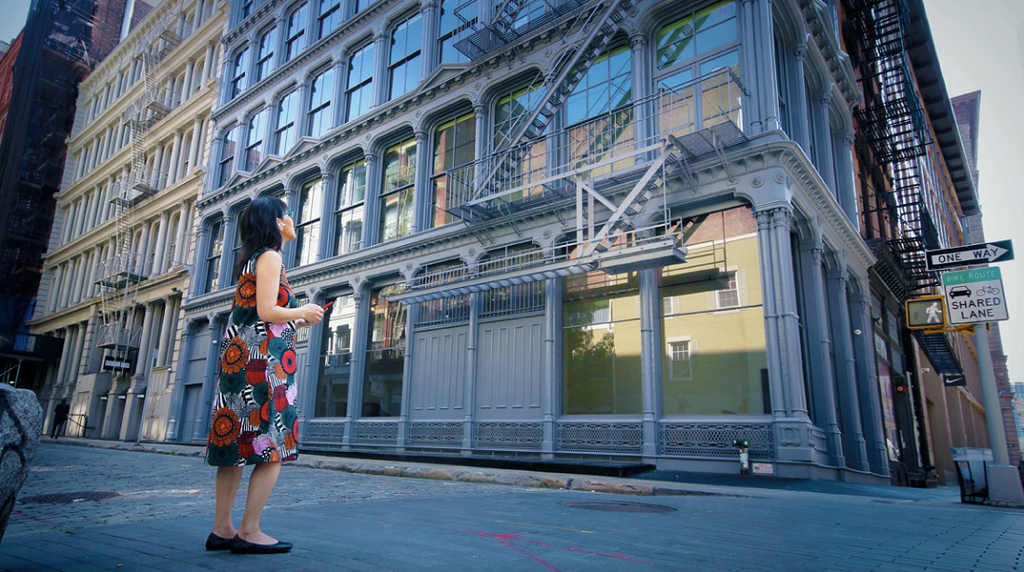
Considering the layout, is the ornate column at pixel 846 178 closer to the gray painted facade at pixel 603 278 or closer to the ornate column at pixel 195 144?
the gray painted facade at pixel 603 278

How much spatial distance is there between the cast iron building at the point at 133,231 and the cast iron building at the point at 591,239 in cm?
1040

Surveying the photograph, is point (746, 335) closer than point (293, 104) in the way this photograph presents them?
Yes

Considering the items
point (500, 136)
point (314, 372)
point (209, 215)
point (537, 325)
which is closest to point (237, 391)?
point (537, 325)

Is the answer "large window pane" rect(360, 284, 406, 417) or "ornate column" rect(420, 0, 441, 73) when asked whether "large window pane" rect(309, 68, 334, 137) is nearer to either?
"ornate column" rect(420, 0, 441, 73)

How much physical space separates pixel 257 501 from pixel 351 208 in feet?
62.7

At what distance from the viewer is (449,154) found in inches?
749

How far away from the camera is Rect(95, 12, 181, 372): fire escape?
3050 cm

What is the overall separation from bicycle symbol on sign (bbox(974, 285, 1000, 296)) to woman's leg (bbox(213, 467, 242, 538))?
9.23m

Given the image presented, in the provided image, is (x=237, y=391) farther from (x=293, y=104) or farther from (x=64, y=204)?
(x=64, y=204)

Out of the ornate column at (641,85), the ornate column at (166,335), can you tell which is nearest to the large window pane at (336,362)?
the ornate column at (641,85)

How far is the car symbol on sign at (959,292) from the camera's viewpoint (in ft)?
27.3

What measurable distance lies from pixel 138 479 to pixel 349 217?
1396 cm

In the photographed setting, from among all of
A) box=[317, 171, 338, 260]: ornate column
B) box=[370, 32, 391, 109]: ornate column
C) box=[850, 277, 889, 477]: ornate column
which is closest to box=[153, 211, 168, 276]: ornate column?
box=[317, 171, 338, 260]: ornate column

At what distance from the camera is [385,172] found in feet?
68.4
